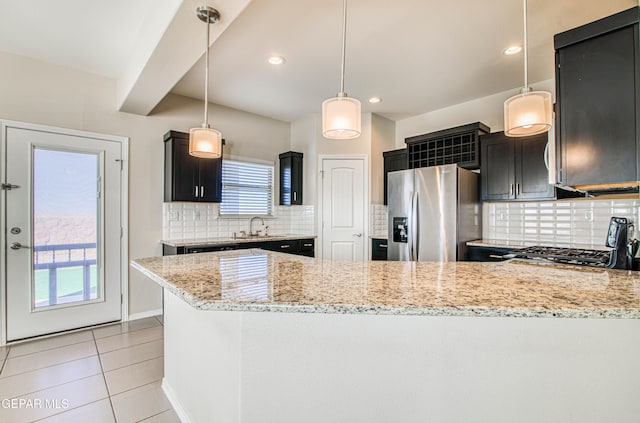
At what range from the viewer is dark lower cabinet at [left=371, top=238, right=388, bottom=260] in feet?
14.1

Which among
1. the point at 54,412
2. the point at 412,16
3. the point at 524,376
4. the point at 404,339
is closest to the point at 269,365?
the point at 404,339

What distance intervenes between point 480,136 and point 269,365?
3.68 m

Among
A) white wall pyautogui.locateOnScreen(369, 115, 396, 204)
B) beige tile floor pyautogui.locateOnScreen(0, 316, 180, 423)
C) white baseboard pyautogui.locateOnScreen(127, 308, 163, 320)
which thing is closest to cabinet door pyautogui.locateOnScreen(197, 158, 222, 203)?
white baseboard pyautogui.locateOnScreen(127, 308, 163, 320)

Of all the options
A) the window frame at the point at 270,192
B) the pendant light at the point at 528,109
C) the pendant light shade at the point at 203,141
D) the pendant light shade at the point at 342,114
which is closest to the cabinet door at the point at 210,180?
the window frame at the point at 270,192

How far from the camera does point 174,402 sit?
1.94 meters

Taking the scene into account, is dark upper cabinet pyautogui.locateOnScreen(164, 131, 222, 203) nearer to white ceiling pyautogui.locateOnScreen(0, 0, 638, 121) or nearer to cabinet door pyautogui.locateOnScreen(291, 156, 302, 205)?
white ceiling pyautogui.locateOnScreen(0, 0, 638, 121)

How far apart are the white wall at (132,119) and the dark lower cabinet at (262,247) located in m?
0.46

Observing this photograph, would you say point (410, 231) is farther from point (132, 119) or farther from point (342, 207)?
point (132, 119)

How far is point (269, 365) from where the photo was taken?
1.15m

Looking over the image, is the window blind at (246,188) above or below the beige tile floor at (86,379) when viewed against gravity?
above

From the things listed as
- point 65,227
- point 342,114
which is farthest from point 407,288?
point 65,227

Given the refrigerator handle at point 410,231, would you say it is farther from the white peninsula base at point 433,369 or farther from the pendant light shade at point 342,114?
the white peninsula base at point 433,369

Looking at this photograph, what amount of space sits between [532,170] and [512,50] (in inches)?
50.3

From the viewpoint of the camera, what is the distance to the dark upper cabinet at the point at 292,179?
4.68m
